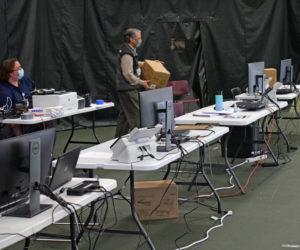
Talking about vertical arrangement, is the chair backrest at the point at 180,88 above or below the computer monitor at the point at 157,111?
below

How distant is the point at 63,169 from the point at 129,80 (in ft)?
12.4

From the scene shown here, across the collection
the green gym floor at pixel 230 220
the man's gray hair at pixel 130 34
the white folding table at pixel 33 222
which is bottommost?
the green gym floor at pixel 230 220

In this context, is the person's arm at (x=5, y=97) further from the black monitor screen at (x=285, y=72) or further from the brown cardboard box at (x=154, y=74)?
the black monitor screen at (x=285, y=72)

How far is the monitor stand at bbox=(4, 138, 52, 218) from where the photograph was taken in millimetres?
2645

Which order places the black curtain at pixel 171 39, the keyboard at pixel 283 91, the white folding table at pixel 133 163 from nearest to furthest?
the white folding table at pixel 133 163
the keyboard at pixel 283 91
the black curtain at pixel 171 39

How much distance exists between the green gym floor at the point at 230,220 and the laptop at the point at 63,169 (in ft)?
3.25

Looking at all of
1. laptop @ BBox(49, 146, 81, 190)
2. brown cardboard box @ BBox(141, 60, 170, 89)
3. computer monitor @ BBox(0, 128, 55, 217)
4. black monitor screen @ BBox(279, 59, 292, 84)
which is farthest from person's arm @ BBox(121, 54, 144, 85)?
computer monitor @ BBox(0, 128, 55, 217)

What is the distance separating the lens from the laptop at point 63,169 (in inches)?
117

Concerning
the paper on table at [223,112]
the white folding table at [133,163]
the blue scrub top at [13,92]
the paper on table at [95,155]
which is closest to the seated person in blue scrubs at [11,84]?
the blue scrub top at [13,92]

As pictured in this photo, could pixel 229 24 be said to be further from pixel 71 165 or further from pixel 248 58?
pixel 71 165

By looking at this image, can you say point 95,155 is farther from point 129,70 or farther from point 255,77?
point 255,77

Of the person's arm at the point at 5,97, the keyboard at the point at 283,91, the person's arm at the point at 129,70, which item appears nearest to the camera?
the person's arm at the point at 5,97

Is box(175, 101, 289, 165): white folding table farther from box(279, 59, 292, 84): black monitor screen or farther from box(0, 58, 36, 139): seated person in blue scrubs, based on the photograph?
box(0, 58, 36, 139): seated person in blue scrubs

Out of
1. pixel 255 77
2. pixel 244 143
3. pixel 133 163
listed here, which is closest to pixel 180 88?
pixel 255 77
